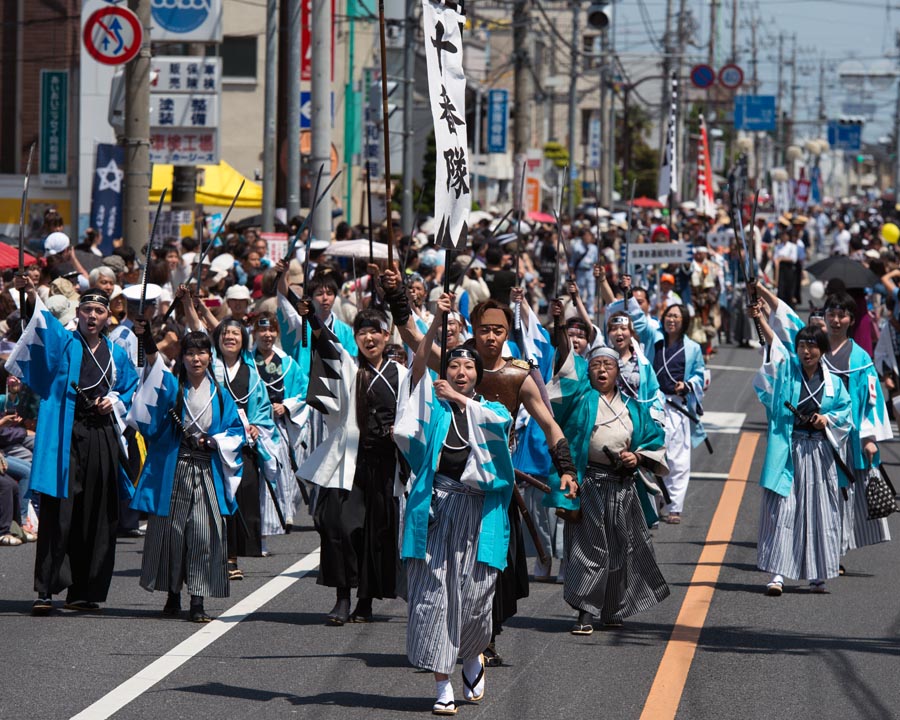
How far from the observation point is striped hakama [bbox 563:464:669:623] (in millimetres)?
8562

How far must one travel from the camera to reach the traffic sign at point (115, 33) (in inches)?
572

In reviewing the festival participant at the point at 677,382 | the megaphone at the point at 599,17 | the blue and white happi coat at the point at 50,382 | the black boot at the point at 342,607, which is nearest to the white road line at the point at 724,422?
the festival participant at the point at 677,382

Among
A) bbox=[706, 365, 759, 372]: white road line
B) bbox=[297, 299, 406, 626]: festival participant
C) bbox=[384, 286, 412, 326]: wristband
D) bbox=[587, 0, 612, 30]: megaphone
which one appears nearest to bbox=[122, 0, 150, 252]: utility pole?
bbox=[297, 299, 406, 626]: festival participant

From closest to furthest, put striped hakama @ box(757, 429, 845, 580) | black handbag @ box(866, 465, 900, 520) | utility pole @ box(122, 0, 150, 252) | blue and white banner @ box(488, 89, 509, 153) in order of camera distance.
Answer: striped hakama @ box(757, 429, 845, 580)
black handbag @ box(866, 465, 900, 520)
utility pole @ box(122, 0, 150, 252)
blue and white banner @ box(488, 89, 509, 153)

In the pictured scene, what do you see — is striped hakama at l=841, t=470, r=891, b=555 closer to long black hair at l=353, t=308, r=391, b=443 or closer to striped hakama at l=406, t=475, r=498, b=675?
long black hair at l=353, t=308, r=391, b=443

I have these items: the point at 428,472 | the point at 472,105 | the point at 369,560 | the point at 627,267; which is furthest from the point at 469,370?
the point at 472,105

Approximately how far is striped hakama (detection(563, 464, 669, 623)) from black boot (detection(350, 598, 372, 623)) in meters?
1.10

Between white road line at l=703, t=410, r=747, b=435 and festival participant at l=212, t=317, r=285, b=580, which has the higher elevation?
festival participant at l=212, t=317, r=285, b=580

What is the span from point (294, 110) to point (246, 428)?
38.9 feet

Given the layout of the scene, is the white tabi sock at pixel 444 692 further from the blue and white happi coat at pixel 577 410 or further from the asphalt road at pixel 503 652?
the blue and white happi coat at pixel 577 410

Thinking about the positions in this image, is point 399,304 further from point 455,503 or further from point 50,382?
point 50,382

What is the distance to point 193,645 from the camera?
26.6 feet

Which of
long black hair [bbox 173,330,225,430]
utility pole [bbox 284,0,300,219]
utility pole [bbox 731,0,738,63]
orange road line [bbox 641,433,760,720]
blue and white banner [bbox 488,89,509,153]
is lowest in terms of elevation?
orange road line [bbox 641,433,760,720]

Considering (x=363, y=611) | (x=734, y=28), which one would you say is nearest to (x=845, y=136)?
(x=734, y=28)
